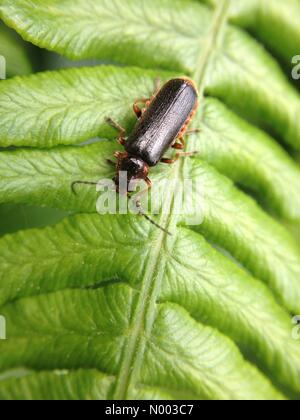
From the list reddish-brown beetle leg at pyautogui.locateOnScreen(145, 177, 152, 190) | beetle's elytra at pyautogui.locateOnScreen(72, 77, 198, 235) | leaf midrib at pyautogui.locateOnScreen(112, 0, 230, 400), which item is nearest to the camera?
leaf midrib at pyautogui.locateOnScreen(112, 0, 230, 400)

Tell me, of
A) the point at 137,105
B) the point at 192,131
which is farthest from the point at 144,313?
the point at 137,105

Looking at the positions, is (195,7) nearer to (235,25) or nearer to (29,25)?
(235,25)

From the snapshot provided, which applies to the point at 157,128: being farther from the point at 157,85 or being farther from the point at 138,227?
the point at 138,227

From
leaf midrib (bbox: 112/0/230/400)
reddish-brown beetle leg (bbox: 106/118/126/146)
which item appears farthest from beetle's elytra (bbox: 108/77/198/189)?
leaf midrib (bbox: 112/0/230/400)

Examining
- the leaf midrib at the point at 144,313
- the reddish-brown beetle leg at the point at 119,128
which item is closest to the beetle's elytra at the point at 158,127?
the reddish-brown beetle leg at the point at 119,128

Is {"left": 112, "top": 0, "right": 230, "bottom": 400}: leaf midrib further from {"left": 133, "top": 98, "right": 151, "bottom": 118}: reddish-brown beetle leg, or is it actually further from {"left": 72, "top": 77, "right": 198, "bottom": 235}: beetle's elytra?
{"left": 133, "top": 98, "right": 151, "bottom": 118}: reddish-brown beetle leg
